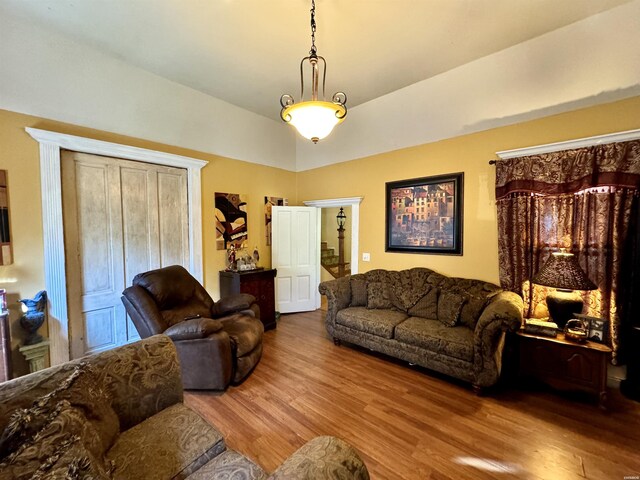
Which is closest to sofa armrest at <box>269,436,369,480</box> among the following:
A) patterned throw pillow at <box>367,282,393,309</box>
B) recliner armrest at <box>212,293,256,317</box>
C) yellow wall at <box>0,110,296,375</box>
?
recliner armrest at <box>212,293,256,317</box>

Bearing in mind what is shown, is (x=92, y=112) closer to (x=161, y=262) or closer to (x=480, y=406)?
(x=161, y=262)

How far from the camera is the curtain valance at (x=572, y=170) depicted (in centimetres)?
223

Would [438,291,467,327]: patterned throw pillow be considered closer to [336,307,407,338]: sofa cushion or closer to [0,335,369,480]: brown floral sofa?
[336,307,407,338]: sofa cushion

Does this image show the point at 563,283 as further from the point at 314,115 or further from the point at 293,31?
the point at 293,31

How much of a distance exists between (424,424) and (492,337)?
0.94 m

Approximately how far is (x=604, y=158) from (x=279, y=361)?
3721 mm

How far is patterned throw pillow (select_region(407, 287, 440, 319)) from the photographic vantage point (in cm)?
305

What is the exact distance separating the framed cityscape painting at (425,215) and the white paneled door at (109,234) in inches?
121

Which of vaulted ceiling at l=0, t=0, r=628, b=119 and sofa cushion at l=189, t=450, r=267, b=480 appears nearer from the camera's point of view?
sofa cushion at l=189, t=450, r=267, b=480

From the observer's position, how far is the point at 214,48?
9.22 ft

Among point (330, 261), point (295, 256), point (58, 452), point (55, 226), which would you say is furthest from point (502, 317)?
point (330, 261)

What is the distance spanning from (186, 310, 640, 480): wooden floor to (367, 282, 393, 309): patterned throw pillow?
774 millimetres

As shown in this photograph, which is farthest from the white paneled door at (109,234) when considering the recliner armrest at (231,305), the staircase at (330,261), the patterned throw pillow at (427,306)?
the staircase at (330,261)

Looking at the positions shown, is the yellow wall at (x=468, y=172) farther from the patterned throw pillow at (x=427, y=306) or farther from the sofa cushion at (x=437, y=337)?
the sofa cushion at (x=437, y=337)
